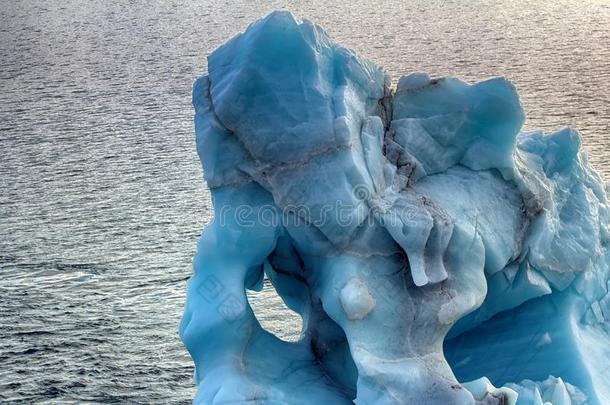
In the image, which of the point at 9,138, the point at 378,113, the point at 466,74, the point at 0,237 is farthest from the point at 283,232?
the point at 466,74

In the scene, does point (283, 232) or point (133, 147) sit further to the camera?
point (133, 147)

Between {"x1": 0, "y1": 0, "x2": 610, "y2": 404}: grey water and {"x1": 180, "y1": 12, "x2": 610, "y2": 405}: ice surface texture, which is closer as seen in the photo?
{"x1": 180, "y1": 12, "x2": 610, "y2": 405}: ice surface texture

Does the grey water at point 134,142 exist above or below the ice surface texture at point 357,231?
below

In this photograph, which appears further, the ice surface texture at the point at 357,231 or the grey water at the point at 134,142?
the grey water at the point at 134,142

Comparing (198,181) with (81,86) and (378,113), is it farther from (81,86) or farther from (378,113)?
(378,113)
